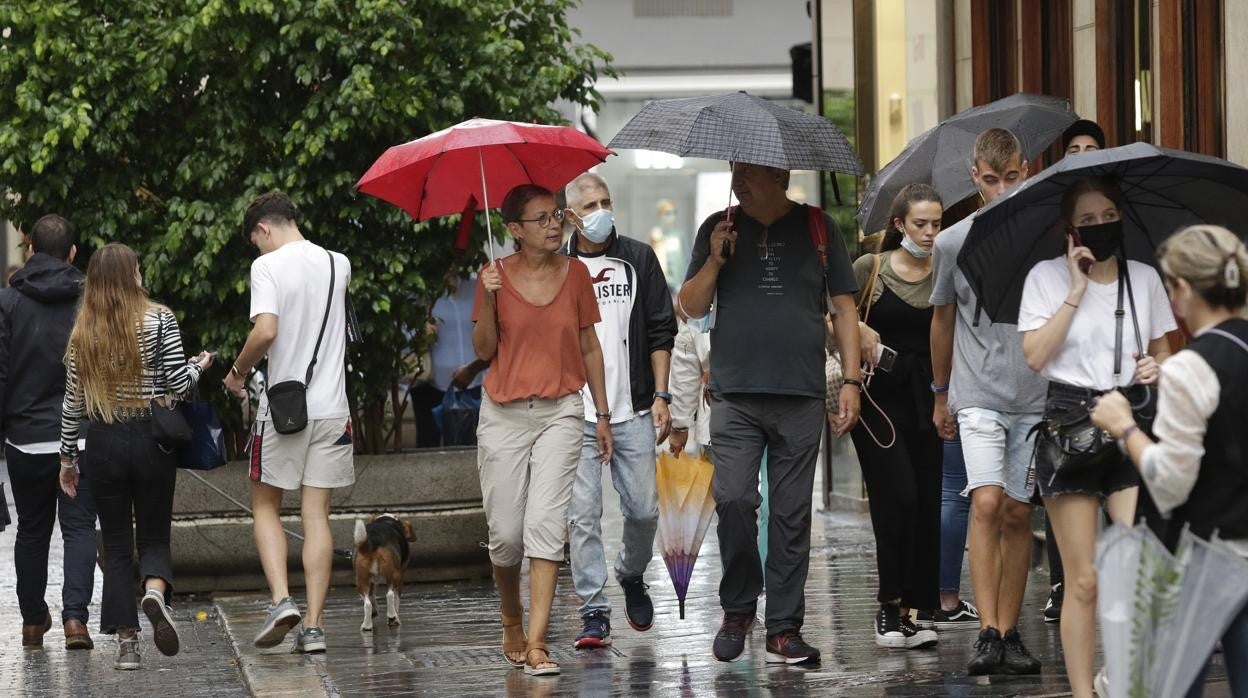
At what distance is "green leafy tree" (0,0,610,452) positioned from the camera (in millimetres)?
10398

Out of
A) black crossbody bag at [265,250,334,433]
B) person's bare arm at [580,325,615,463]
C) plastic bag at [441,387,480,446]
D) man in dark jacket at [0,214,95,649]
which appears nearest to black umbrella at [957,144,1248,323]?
person's bare arm at [580,325,615,463]

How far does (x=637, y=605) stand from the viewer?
28.5 ft

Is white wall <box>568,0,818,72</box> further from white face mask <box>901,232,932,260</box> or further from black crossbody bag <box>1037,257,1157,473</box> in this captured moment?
black crossbody bag <box>1037,257,1157,473</box>

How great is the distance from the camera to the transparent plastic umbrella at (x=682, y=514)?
8.80 metres

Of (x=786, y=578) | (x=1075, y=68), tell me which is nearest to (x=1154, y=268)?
(x=786, y=578)

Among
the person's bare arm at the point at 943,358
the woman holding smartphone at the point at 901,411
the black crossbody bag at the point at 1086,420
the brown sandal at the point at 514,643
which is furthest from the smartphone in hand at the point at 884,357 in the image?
the black crossbody bag at the point at 1086,420

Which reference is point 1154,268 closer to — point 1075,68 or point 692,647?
point 692,647

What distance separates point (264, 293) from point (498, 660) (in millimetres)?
1862

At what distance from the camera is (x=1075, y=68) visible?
10.9 metres

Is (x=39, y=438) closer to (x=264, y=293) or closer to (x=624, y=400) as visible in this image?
(x=264, y=293)

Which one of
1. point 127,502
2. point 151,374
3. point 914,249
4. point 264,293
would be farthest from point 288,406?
point 914,249

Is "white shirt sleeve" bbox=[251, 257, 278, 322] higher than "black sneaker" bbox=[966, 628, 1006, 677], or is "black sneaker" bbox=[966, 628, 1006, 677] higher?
"white shirt sleeve" bbox=[251, 257, 278, 322]

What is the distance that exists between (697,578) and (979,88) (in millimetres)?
3662

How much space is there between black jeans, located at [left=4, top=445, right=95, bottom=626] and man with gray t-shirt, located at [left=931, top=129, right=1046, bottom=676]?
13.8 feet
